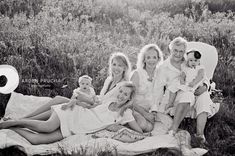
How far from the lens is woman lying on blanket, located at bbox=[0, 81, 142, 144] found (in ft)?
14.4

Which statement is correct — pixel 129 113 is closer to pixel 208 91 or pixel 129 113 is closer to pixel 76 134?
pixel 76 134

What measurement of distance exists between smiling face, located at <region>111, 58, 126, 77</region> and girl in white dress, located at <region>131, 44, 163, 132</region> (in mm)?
230

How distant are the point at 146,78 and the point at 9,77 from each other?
171 centimetres

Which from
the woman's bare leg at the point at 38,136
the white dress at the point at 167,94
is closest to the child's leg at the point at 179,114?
the white dress at the point at 167,94

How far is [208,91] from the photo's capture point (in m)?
5.15

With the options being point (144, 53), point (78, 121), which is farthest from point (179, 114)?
point (78, 121)

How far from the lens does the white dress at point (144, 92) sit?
199 inches

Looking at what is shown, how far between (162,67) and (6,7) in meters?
4.36

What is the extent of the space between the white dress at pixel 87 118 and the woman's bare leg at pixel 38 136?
9cm

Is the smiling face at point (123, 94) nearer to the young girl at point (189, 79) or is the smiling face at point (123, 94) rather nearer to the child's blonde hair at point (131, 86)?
the child's blonde hair at point (131, 86)

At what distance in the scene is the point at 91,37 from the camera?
703 centimetres

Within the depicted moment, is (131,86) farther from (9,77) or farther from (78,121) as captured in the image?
(9,77)

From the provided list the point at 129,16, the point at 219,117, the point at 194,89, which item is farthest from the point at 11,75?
the point at 129,16

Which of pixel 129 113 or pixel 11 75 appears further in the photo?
pixel 11 75
